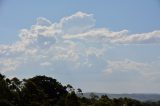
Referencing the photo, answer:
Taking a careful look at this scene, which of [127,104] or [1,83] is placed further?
[127,104]

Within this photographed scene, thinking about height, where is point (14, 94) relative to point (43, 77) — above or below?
below

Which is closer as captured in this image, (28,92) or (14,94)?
(14,94)

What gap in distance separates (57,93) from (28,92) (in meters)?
30.7

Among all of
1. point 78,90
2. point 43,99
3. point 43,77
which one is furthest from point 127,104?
point 43,99

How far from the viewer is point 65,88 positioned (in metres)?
112

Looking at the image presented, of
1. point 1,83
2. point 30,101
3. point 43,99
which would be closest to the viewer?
point 1,83

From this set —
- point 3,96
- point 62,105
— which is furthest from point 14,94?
point 62,105

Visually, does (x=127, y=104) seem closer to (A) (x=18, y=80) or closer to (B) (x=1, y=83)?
(A) (x=18, y=80)

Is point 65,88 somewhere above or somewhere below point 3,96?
above

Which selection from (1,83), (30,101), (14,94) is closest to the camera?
(1,83)

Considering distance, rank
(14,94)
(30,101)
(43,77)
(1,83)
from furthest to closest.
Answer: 1. (43,77)
2. (30,101)
3. (14,94)
4. (1,83)

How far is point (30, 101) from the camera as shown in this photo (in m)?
81.2

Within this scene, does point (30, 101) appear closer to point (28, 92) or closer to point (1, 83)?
point (28, 92)

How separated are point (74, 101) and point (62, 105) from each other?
1292cm
